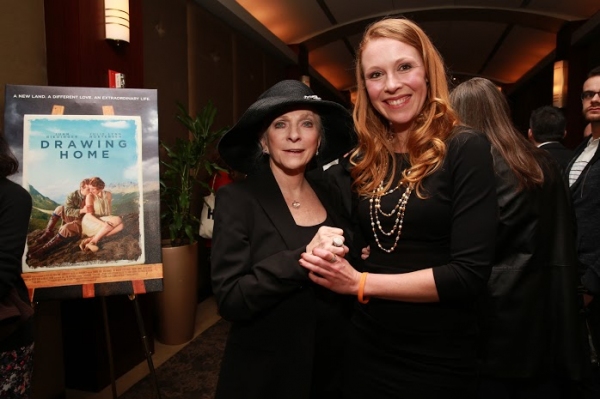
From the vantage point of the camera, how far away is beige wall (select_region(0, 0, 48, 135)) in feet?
7.14

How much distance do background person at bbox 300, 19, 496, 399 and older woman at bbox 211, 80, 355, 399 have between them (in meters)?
0.09

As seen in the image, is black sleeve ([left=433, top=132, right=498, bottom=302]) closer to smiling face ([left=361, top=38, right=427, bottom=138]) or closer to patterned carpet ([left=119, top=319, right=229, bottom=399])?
smiling face ([left=361, top=38, right=427, bottom=138])

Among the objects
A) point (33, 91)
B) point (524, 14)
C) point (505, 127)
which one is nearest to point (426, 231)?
point (505, 127)

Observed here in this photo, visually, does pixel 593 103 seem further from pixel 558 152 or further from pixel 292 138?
pixel 292 138

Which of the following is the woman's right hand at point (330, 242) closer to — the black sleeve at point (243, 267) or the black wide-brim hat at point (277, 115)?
the black sleeve at point (243, 267)

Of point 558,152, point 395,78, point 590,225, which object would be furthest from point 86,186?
point 558,152

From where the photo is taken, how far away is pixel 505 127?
1718mm

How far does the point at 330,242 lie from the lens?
1.11 m

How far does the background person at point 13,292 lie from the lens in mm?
1502

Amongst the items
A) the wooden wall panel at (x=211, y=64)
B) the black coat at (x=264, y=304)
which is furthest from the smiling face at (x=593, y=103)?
the wooden wall panel at (x=211, y=64)

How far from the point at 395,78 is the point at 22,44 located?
212cm

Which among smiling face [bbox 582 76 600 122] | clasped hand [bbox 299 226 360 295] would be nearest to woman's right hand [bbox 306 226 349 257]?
clasped hand [bbox 299 226 360 295]

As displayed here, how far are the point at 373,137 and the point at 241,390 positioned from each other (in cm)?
84

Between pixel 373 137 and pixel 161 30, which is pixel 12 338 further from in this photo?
pixel 161 30
